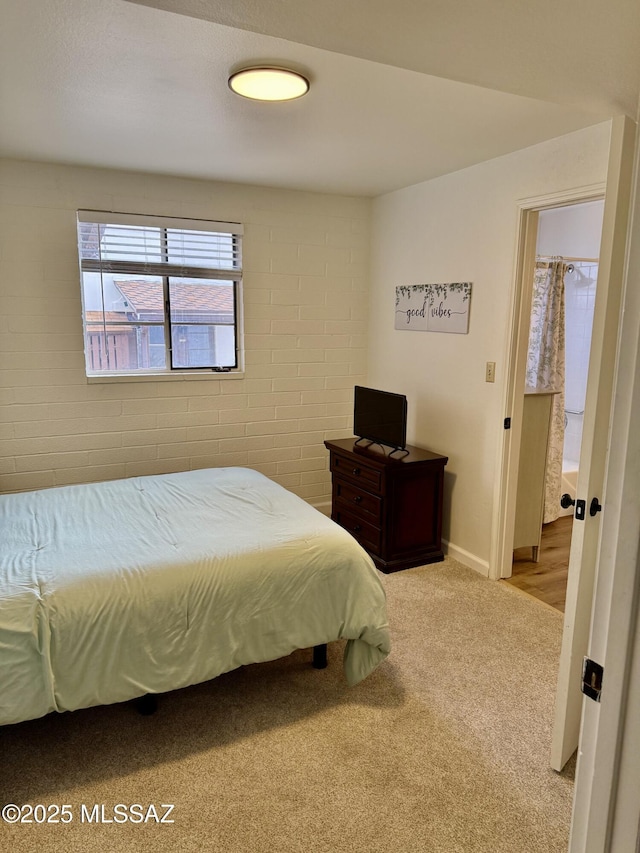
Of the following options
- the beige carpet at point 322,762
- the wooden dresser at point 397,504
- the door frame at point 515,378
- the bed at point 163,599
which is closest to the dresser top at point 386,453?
the wooden dresser at point 397,504

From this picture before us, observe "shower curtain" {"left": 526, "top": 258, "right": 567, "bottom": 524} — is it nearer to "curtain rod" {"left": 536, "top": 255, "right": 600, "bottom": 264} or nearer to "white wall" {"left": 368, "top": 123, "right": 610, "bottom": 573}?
"curtain rod" {"left": 536, "top": 255, "right": 600, "bottom": 264}

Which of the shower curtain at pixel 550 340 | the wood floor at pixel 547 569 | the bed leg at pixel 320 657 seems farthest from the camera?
the shower curtain at pixel 550 340

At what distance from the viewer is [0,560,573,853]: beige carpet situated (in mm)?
1753

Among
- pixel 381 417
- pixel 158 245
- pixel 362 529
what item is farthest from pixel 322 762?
pixel 158 245

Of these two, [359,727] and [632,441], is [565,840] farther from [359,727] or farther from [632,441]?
[632,441]

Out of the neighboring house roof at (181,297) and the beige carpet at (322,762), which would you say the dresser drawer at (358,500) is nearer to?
the beige carpet at (322,762)

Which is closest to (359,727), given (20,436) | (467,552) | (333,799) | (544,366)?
(333,799)

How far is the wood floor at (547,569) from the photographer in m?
3.37

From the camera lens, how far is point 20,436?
11.7 ft

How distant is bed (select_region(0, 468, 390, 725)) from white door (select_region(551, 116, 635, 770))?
74 centimetres

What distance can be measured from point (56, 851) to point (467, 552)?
2697 mm

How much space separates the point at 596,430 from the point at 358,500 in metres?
2.19

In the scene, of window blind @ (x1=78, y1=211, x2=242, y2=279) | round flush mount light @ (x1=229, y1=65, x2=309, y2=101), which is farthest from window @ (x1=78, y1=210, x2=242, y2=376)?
round flush mount light @ (x1=229, y1=65, x2=309, y2=101)

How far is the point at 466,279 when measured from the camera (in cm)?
354
